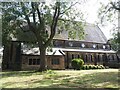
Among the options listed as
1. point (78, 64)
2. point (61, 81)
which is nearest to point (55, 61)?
point (78, 64)

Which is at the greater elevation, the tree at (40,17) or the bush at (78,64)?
the tree at (40,17)

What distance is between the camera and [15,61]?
43281 millimetres

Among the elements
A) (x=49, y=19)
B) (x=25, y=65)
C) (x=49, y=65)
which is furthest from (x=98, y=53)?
(x=49, y=19)

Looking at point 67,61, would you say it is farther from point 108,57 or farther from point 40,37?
point 40,37

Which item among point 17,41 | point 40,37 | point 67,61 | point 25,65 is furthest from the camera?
point 67,61

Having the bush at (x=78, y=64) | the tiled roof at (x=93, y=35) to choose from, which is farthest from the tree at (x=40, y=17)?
the tiled roof at (x=93, y=35)

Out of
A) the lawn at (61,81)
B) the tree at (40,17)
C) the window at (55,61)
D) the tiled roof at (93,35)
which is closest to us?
the lawn at (61,81)

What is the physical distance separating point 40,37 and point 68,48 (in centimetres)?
1973

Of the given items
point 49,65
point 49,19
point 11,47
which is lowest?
point 49,65

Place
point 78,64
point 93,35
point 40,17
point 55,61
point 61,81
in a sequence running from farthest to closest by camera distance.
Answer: point 93,35, point 55,61, point 78,64, point 40,17, point 61,81

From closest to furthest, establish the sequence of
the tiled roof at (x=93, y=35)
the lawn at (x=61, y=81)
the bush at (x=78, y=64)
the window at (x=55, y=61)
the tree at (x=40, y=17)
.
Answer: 1. the lawn at (x=61, y=81)
2. the tree at (x=40, y=17)
3. the bush at (x=78, y=64)
4. the window at (x=55, y=61)
5. the tiled roof at (x=93, y=35)

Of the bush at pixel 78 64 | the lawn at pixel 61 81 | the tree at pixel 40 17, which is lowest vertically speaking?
the lawn at pixel 61 81

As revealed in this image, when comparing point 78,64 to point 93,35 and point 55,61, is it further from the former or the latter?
point 93,35

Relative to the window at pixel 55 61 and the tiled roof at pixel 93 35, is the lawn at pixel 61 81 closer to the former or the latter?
the window at pixel 55 61
